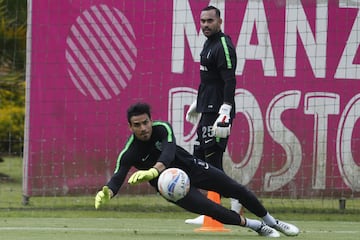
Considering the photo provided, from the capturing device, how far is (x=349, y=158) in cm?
1352

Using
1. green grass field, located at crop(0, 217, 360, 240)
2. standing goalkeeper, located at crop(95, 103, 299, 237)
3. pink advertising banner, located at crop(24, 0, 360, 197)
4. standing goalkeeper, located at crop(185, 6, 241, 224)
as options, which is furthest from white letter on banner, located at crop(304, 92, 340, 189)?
standing goalkeeper, located at crop(95, 103, 299, 237)

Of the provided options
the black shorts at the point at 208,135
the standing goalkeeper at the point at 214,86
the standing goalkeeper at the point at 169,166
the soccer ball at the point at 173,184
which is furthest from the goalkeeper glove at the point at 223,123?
the soccer ball at the point at 173,184

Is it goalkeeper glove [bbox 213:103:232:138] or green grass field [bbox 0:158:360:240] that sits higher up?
goalkeeper glove [bbox 213:103:232:138]

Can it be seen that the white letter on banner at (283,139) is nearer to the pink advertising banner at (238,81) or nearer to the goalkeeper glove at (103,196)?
the pink advertising banner at (238,81)

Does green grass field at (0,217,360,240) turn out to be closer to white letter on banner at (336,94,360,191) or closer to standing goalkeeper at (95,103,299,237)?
standing goalkeeper at (95,103,299,237)

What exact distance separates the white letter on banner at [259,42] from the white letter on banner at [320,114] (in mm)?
597

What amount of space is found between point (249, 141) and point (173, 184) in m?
5.02

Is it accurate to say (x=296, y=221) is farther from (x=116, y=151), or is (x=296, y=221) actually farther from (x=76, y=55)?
(x=76, y=55)

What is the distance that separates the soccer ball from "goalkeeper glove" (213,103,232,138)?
119 cm

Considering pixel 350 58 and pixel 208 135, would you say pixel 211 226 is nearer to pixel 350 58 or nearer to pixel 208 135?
pixel 208 135

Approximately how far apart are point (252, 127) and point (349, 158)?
1293 millimetres

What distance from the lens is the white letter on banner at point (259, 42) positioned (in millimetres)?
13484

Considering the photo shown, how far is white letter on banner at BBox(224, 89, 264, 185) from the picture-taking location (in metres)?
13.5

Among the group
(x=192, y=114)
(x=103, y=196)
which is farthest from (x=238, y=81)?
(x=103, y=196)
